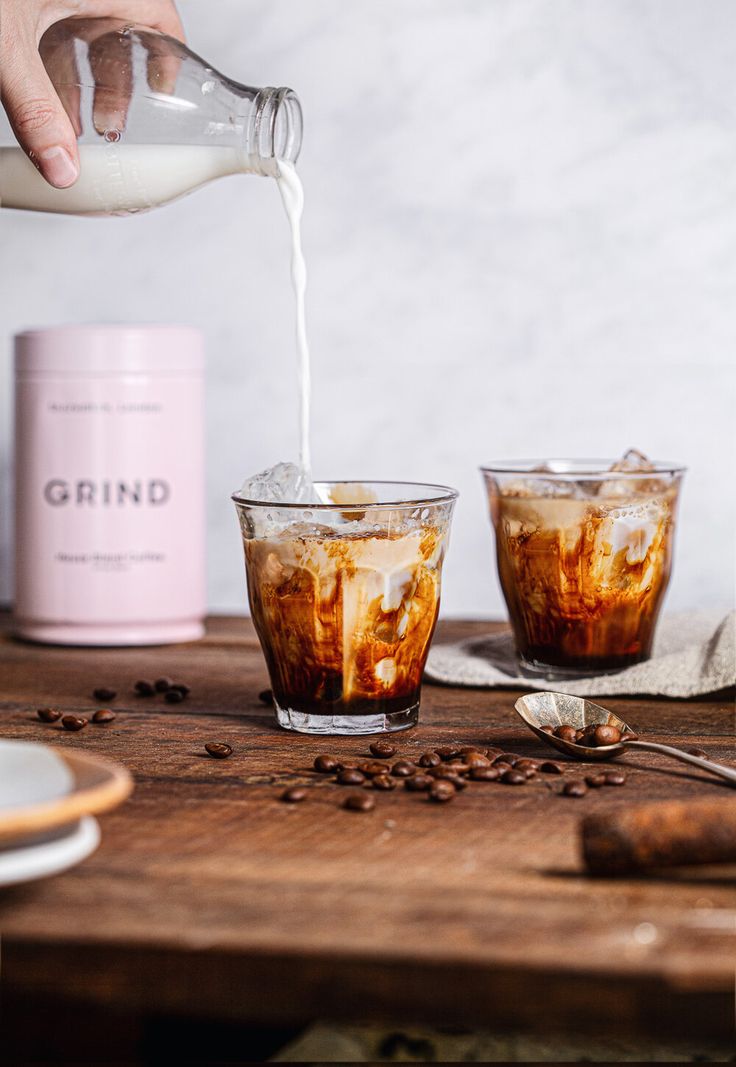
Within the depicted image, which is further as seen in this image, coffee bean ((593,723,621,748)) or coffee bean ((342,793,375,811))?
coffee bean ((593,723,621,748))

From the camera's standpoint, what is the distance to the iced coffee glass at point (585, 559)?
1.17 meters

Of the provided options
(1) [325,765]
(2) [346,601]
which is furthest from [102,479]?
(1) [325,765]

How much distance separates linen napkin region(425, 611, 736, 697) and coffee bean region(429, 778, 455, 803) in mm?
340

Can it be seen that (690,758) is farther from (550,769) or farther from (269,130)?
(269,130)

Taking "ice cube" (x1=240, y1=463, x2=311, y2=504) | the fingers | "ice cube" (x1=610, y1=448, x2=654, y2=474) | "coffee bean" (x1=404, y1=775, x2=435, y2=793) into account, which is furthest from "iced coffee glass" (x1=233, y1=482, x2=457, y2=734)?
the fingers

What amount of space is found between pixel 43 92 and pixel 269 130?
0.64 feet

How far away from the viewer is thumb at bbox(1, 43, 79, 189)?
105 cm

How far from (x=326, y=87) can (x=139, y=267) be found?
336 mm

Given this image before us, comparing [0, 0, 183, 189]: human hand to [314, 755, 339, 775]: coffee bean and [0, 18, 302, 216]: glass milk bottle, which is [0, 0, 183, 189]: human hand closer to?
[0, 18, 302, 216]: glass milk bottle

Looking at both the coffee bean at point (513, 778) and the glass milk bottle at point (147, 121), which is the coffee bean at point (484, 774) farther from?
the glass milk bottle at point (147, 121)

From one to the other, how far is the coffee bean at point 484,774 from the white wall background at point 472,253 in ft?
2.50

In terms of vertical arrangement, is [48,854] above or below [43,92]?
below

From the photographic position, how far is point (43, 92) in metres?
1.05

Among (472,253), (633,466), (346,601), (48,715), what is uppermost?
(472,253)
